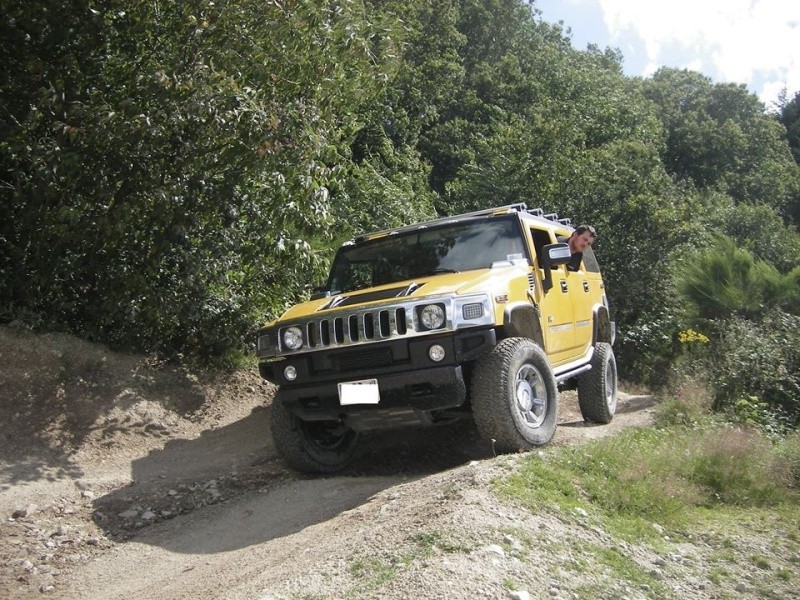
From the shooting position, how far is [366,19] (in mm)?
9594

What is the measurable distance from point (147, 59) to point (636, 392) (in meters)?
9.24

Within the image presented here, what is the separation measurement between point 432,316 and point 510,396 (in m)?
0.79

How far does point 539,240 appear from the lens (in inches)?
297

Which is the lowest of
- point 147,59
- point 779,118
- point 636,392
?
point 636,392

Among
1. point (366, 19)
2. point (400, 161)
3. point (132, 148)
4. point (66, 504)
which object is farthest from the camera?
point (400, 161)

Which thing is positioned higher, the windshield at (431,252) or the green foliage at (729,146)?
the green foliage at (729,146)

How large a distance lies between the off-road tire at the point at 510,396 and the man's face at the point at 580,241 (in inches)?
62.7

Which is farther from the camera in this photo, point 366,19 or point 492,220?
point 366,19

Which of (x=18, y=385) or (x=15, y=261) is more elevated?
(x=15, y=261)

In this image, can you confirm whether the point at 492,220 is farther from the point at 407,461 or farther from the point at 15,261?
the point at 15,261

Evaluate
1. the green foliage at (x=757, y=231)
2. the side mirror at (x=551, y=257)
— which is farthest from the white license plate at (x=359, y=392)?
the green foliage at (x=757, y=231)

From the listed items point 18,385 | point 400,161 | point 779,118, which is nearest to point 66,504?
point 18,385

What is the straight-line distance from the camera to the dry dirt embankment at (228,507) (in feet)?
13.4

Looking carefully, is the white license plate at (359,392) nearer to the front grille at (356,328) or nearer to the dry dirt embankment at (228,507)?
the front grille at (356,328)
